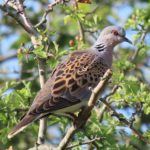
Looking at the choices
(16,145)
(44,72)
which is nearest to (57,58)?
(44,72)

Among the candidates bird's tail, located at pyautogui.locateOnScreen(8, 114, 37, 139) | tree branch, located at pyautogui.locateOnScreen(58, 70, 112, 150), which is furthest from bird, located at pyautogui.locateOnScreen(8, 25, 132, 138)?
tree branch, located at pyautogui.locateOnScreen(58, 70, 112, 150)

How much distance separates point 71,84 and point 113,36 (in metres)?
0.99

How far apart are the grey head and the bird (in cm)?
16

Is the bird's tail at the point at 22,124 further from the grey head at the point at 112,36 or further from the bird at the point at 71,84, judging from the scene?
the grey head at the point at 112,36

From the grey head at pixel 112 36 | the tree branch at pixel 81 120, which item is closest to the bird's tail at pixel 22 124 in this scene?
the tree branch at pixel 81 120

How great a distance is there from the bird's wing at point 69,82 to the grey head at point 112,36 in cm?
46

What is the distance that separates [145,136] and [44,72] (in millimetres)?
1021

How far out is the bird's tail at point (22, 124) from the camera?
536 cm

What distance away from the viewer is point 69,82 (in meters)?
5.91

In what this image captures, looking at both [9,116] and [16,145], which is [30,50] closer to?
[9,116]

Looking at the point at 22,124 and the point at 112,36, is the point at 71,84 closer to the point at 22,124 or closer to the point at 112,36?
the point at 22,124

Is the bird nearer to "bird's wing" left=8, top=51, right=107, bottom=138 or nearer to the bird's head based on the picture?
"bird's wing" left=8, top=51, right=107, bottom=138

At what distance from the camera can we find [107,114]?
263 inches

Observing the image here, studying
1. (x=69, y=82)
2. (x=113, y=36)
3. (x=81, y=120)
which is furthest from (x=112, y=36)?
(x=81, y=120)
